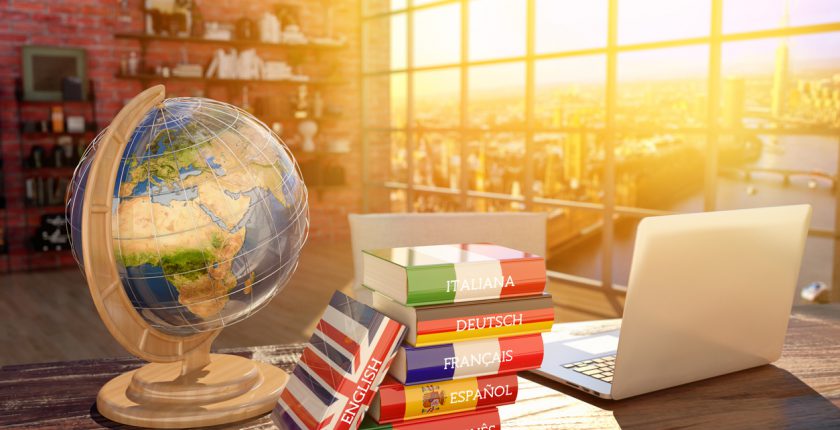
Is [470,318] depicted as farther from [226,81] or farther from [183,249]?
[226,81]

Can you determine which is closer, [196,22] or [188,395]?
[188,395]

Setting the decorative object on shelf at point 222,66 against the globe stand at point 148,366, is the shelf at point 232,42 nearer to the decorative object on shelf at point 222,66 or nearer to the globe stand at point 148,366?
the decorative object on shelf at point 222,66

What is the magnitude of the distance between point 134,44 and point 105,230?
564 centimetres

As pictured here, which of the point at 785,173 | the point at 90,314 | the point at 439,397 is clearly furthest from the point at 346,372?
the point at 90,314

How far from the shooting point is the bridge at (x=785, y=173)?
12.8ft

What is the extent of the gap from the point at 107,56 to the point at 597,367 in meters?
5.73

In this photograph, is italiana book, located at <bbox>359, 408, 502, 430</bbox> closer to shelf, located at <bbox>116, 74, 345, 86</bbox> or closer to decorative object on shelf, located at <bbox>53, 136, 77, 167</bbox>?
decorative object on shelf, located at <bbox>53, 136, 77, 167</bbox>

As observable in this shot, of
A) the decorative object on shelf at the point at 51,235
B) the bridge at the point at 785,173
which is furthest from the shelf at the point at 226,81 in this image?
the bridge at the point at 785,173

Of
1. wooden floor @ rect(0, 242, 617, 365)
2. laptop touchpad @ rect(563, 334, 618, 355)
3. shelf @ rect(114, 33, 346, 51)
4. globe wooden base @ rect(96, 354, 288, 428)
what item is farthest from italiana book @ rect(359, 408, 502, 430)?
shelf @ rect(114, 33, 346, 51)

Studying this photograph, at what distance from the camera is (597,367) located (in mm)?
1221

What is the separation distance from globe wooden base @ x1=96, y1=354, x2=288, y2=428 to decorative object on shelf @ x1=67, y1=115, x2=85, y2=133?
5.10 metres

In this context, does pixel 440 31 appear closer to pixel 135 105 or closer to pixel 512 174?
pixel 512 174

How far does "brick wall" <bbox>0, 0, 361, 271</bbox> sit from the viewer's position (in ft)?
18.5

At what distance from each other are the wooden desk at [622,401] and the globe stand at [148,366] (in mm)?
34
